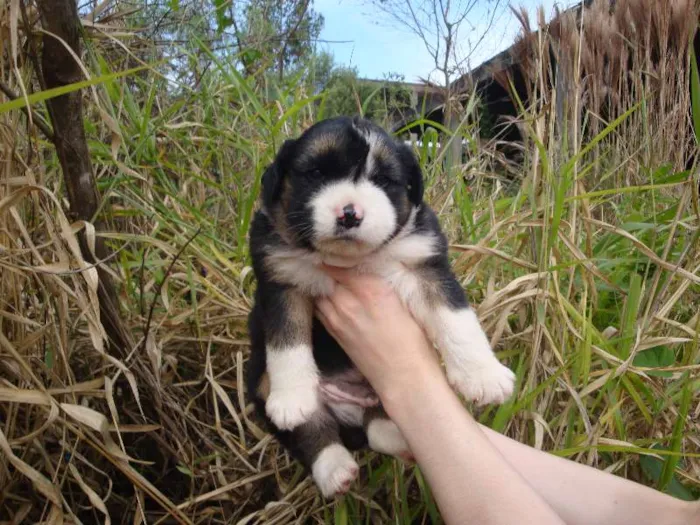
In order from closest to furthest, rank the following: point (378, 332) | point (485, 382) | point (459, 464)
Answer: point (459, 464), point (485, 382), point (378, 332)

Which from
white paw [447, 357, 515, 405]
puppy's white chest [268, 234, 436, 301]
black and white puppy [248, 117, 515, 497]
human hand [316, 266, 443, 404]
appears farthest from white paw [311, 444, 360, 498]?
puppy's white chest [268, 234, 436, 301]

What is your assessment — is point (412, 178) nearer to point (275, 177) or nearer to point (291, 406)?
point (275, 177)

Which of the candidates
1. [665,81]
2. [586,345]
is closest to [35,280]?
[586,345]

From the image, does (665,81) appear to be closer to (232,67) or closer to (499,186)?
(499,186)

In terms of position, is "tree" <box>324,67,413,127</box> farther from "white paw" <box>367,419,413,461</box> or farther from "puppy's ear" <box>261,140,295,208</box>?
"white paw" <box>367,419,413,461</box>

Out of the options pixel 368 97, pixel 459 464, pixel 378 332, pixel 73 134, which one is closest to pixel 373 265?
pixel 378 332
